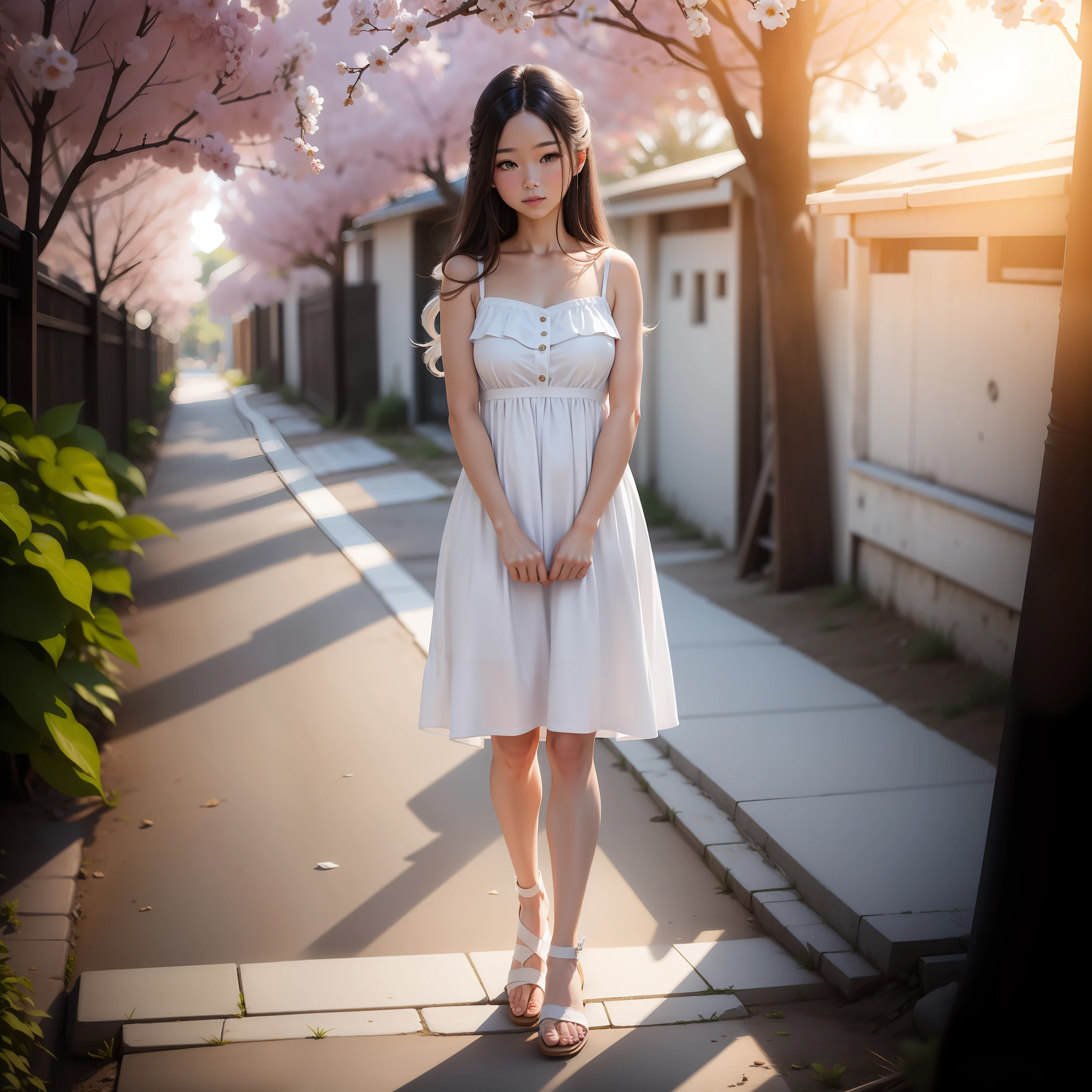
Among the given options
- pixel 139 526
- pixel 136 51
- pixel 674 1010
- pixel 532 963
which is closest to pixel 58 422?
pixel 139 526

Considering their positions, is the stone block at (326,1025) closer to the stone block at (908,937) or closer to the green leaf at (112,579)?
the stone block at (908,937)

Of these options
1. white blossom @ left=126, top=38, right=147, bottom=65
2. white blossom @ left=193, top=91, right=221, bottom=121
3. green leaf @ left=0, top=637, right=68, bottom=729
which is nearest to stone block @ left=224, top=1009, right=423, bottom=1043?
green leaf @ left=0, top=637, right=68, bottom=729

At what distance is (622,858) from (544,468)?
1641 mm

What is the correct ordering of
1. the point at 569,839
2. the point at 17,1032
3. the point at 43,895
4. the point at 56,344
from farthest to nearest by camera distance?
the point at 56,344 < the point at 43,895 < the point at 569,839 < the point at 17,1032

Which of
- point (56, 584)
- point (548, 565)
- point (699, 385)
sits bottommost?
point (56, 584)

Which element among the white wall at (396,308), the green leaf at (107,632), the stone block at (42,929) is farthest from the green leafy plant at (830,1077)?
the white wall at (396,308)

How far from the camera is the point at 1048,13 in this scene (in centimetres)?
271

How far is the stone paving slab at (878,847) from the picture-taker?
3436mm

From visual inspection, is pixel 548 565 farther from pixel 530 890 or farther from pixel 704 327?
pixel 704 327

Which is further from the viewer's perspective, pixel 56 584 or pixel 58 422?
pixel 58 422

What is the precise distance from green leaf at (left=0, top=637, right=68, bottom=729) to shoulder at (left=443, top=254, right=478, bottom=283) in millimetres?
1491

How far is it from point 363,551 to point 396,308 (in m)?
11.7

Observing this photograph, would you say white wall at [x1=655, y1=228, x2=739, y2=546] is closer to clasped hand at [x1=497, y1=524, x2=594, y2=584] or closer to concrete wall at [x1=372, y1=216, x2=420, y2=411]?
clasped hand at [x1=497, y1=524, x2=594, y2=584]

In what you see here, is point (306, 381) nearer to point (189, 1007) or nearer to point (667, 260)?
point (667, 260)
